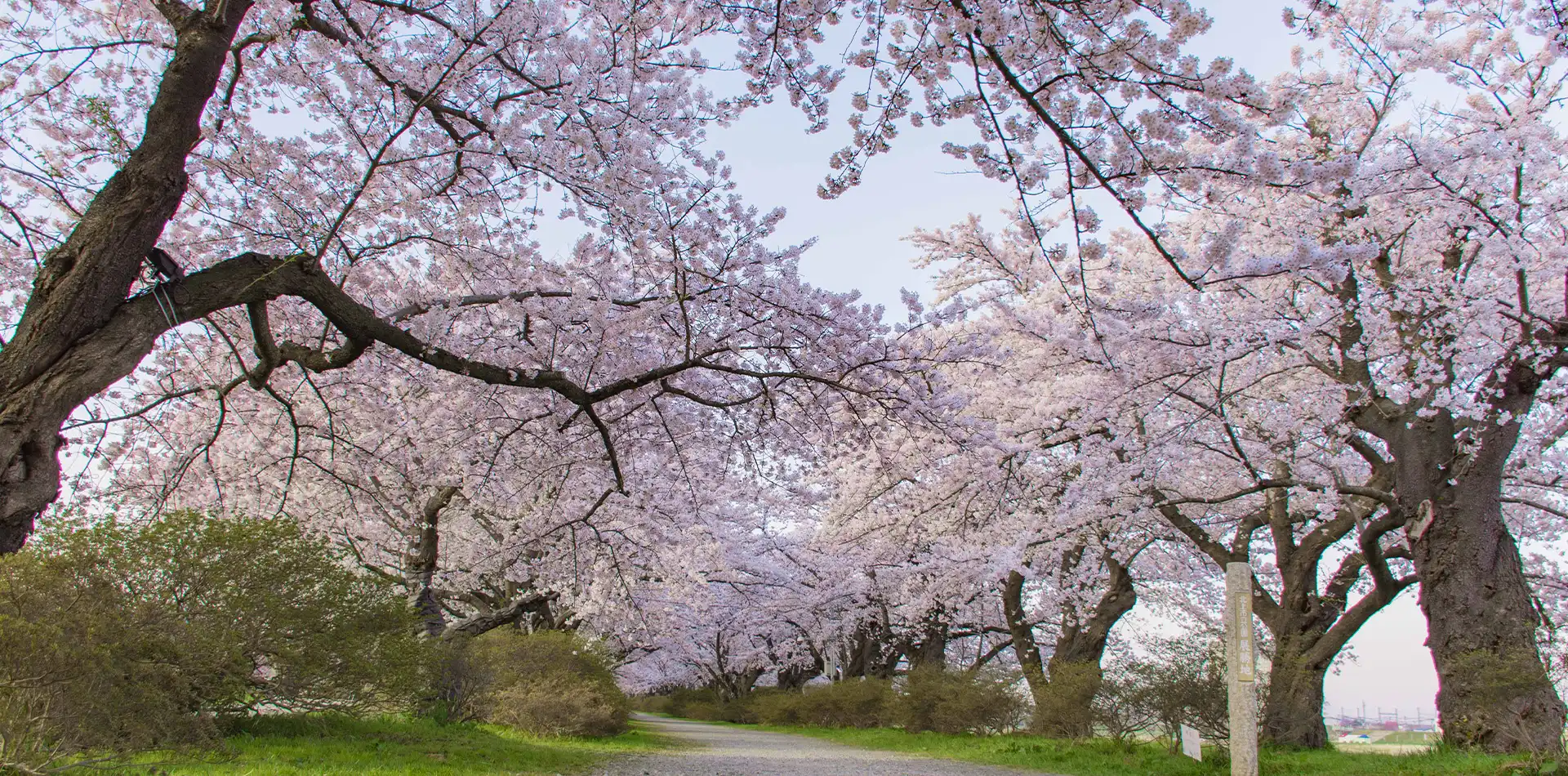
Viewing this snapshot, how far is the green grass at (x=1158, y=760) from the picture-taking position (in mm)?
7426

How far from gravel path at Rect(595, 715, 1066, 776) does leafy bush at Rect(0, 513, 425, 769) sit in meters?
3.07

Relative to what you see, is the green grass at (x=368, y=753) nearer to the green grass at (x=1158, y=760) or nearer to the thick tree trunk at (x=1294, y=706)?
the green grass at (x=1158, y=760)

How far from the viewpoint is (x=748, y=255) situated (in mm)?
7020

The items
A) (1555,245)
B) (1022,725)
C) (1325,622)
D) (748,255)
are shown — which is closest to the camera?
(748,255)

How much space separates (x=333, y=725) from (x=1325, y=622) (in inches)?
511

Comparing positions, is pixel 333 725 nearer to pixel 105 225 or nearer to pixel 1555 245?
pixel 105 225

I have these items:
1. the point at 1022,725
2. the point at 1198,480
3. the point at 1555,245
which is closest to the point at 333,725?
the point at 1022,725

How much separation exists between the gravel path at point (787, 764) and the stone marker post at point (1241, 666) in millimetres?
3355

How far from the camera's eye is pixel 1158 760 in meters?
10.1

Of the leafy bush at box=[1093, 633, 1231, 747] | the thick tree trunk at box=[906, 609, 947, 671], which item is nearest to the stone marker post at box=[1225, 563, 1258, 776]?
the leafy bush at box=[1093, 633, 1231, 747]

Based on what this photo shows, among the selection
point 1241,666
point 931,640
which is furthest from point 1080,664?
point 931,640

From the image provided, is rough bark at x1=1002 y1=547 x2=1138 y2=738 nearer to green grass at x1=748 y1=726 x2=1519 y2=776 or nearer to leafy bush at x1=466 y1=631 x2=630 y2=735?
green grass at x1=748 y1=726 x2=1519 y2=776

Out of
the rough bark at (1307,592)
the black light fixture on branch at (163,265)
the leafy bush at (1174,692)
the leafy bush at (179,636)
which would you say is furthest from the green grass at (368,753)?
the rough bark at (1307,592)

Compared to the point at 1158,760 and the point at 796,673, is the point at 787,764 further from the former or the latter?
the point at 796,673
